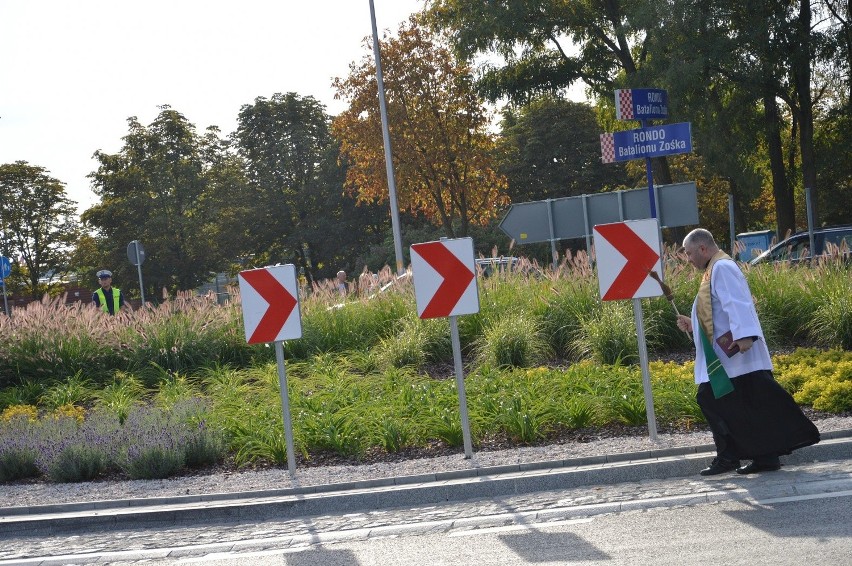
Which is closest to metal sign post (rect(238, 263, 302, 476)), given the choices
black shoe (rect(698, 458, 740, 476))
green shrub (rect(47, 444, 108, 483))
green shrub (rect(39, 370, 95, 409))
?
green shrub (rect(47, 444, 108, 483))

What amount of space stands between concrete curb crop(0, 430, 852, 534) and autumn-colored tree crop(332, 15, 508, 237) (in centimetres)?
2850

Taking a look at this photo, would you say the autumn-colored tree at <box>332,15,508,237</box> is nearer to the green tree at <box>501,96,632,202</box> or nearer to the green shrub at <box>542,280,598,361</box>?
the green tree at <box>501,96,632,202</box>

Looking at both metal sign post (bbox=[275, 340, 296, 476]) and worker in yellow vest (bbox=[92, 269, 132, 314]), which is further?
worker in yellow vest (bbox=[92, 269, 132, 314])

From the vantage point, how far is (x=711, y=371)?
7.56 metres

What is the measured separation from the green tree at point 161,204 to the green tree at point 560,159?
1830 centimetres

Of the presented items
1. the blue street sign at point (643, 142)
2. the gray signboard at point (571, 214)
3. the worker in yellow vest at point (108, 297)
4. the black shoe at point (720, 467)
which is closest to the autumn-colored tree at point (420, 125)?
the gray signboard at point (571, 214)

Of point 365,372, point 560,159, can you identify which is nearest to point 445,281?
point 365,372

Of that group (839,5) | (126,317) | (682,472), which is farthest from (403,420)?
(839,5)

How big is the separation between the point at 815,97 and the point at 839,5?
281cm

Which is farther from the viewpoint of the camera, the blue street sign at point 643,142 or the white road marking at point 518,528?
the blue street sign at point 643,142

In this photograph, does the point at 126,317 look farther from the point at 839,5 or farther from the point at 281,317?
the point at 839,5

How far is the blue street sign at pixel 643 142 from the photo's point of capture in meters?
13.8

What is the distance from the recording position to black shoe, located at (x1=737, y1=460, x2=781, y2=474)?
7504 millimetres

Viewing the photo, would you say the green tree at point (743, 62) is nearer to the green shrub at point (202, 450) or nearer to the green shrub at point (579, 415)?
the green shrub at point (579, 415)
